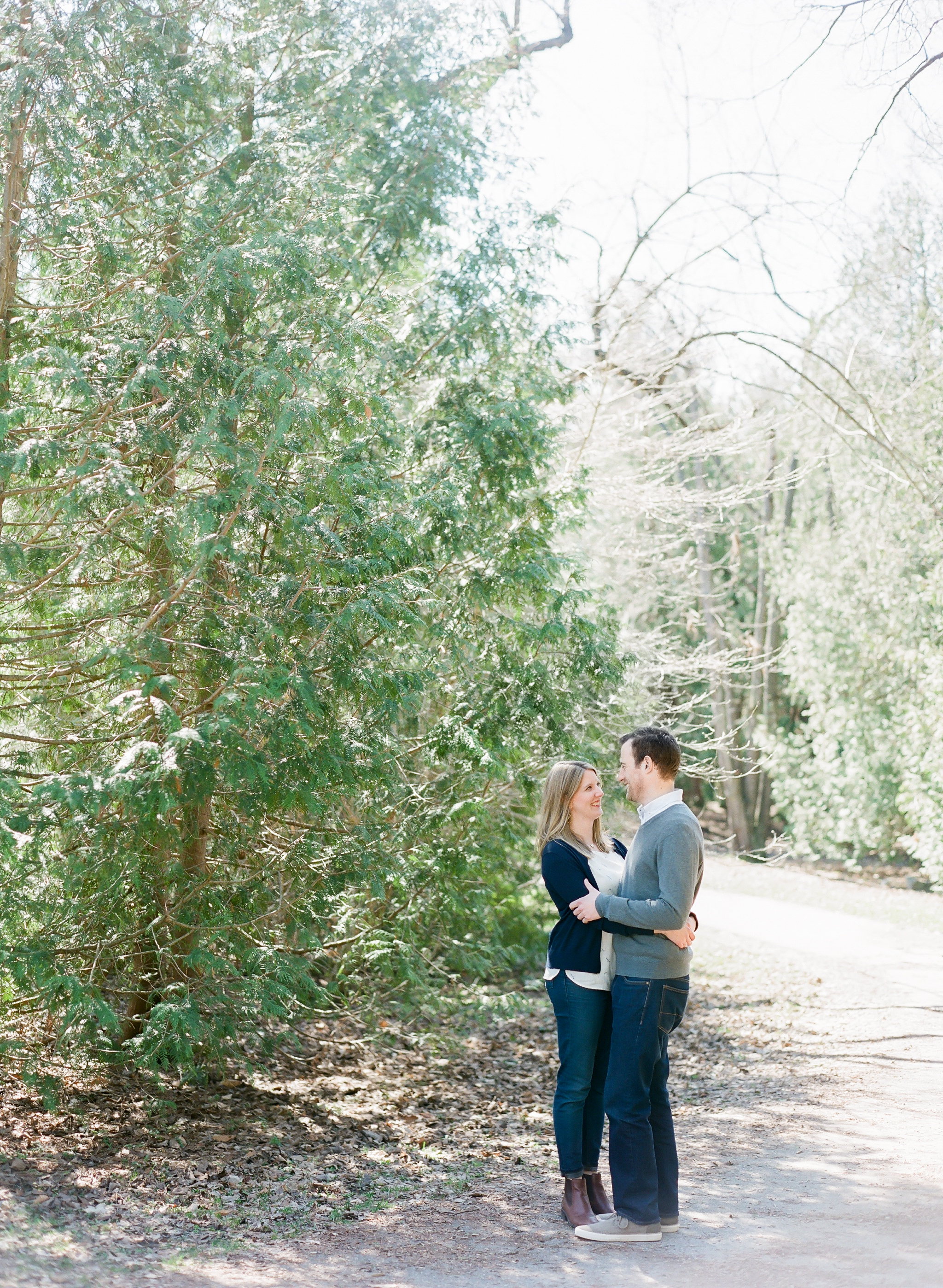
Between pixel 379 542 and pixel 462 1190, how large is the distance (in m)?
3.13

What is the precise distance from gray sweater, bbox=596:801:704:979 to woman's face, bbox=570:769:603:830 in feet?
0.81

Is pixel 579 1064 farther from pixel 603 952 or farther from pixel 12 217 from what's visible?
pixel 12 217

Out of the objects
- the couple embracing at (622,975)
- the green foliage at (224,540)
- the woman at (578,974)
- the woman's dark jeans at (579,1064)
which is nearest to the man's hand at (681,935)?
the couple embracing at (622,975)

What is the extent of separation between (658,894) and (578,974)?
0.49m

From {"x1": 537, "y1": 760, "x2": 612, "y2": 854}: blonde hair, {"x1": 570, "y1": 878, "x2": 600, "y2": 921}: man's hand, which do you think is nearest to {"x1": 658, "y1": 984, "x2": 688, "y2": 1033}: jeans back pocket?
{"x1": 570, "y1": 878, "x2": 600, "y2": 921}: man's hand

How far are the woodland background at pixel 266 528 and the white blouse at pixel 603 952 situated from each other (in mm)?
1581

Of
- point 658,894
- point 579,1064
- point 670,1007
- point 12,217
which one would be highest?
point 12,217

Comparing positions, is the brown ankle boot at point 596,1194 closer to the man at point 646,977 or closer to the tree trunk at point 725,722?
the man at point 646,977

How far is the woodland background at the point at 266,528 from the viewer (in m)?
5.43

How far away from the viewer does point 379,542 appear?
5.82 meters

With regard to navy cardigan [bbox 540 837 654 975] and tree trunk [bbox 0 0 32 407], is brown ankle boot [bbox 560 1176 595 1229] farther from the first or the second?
tree trunk [bbox 0 0 32 407]

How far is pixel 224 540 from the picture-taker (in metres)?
5.26

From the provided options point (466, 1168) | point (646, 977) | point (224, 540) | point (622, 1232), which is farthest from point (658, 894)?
point (224, 540)

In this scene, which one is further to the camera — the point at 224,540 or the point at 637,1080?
the point at 224,540
